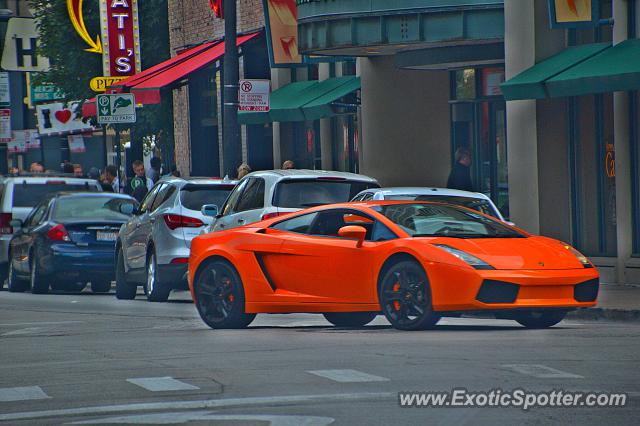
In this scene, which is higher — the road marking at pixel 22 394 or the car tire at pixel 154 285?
the road marking at pixel 22 394

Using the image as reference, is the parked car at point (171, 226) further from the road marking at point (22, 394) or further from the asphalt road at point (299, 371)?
the road marking at point (22, 394)

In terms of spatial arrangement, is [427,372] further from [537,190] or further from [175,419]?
[537,190]

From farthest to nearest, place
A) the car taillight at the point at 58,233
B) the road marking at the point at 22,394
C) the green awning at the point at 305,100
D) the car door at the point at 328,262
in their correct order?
the green awning at the point at 305,100, the car taillight at the point at 58,233, the car door at the point at 328,262, the road marking at the point at 22,394

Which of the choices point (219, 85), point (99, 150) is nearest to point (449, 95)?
point (219, 85)

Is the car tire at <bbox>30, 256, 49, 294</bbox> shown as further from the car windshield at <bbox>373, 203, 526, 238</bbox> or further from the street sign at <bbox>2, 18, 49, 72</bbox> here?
the street sign at <bbox>2, 18, 49, 72</bbox>

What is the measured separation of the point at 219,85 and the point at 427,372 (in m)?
27.4

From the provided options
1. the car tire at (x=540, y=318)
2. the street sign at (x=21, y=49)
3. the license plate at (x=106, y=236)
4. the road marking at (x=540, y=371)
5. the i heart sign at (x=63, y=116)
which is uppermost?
the street sign at (x=21, y=49)

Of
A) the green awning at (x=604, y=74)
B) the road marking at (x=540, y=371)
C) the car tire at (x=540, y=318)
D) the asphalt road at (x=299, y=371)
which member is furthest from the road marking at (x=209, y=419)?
the green awning at (x=604, y=74)

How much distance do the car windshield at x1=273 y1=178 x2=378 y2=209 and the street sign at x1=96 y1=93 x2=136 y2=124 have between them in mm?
13648

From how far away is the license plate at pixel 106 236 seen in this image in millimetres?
24047

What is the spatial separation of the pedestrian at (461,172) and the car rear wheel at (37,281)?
6.27 m

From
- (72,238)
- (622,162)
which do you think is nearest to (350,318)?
(622,162)

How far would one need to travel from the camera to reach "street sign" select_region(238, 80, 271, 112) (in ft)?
84.9

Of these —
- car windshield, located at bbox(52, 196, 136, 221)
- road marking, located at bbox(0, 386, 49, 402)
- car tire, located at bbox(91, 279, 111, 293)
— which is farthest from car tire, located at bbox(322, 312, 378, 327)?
car tire, located at bbox(91, 279, 111, 293)
